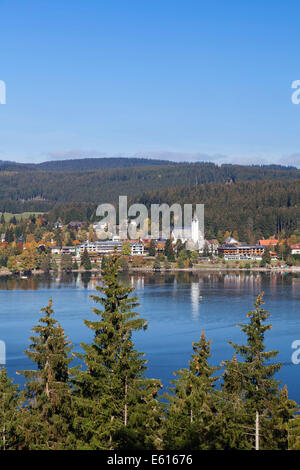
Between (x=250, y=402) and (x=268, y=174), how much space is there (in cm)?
9356

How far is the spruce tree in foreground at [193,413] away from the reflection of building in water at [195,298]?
1462 cm

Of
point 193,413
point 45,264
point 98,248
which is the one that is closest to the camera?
point 193,413

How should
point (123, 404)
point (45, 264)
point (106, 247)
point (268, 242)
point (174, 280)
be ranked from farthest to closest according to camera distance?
point (106, 247)
point (268, 242)
point (45, 264)
point (174, 280)
point (123, 404)

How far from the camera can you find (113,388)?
20.8 feet

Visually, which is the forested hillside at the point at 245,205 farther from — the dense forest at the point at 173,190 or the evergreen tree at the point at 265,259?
the evergreen tree at the point at 265,259

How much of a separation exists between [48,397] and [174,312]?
54.7 feet

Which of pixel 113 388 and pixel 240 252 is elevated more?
pixel 240 252

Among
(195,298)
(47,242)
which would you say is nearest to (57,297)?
(195,298)

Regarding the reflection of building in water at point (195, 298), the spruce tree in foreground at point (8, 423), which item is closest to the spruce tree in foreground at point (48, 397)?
the spruce tree in foreground at point (8, 423)

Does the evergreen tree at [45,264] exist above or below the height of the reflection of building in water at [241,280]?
above

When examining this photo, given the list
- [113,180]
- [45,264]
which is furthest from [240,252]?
[113,180]

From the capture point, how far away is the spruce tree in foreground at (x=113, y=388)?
6145 millimetres

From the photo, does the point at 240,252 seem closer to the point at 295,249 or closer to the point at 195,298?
the point at 295,249

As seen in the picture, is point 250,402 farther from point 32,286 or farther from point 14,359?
point 32,286
